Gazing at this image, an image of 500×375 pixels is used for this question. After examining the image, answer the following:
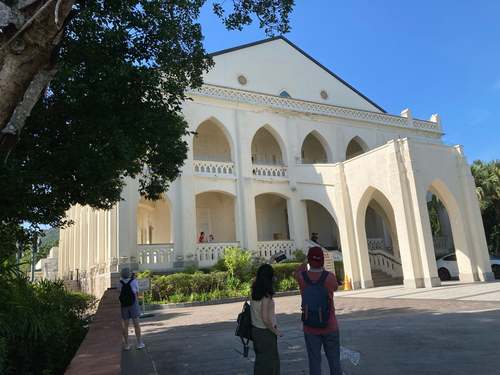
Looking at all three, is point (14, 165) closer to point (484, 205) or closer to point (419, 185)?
point (419, 185)

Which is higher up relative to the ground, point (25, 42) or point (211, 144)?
point (211, 144)

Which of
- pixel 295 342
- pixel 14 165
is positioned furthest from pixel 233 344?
pixel 14 165

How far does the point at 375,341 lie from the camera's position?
7.06 meters

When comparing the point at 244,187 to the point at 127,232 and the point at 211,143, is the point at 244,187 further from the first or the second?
the point at 127,232

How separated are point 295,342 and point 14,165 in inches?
209

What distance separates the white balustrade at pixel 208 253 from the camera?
1953 cm

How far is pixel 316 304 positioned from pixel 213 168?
17258mm

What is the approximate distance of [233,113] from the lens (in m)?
22.2

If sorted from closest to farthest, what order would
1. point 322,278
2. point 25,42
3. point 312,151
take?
point 25,42 → point 322,278 → point 312,151

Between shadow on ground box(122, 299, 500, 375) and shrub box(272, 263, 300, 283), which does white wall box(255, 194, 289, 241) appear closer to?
shrub box(272, 263, 300, 283)

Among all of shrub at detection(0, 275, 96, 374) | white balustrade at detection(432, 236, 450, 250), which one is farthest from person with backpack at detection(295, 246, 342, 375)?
white balustrade at detection(432, 236, 450, 250)

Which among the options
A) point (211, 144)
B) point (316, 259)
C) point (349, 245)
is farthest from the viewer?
point (211, 144)

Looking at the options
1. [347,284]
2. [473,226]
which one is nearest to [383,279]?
[347,284]

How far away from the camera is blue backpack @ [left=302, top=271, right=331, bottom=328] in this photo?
4.26m
